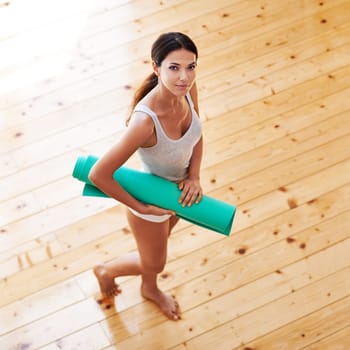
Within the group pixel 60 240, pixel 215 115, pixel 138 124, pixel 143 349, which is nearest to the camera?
pixel 138 124

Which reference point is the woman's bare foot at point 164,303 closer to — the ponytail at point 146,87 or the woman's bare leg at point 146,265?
the woman's bare leg at point 146,265

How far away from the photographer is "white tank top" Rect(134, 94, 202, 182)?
1.84 meters

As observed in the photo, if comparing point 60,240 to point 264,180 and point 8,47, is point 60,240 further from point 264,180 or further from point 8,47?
point 8,47

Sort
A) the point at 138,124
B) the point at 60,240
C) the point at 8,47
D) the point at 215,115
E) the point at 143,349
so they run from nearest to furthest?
the point at 138,124, the point at 143,349, the point at 60,240, the point at 215,115, the point at 8,47

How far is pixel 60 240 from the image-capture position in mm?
2730

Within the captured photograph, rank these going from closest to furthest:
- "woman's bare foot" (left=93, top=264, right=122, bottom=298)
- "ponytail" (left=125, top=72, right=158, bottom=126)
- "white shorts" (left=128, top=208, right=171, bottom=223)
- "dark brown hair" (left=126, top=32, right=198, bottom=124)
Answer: "dark brown hair" (left=126, top=32, right=198, bottom=124) < "ponytail" (left=125, top=72, right=158, bottom=126) < "white shorts" (left=128, top=208, right=171, bottom=223) < "woman's bare foot" (left=93, top=264, right=122, bottom=298)

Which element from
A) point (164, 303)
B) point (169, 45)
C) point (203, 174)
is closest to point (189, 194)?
point (169, 45)


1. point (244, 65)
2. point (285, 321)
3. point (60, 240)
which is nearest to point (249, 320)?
point (285, 321)

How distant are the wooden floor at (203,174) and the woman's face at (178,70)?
103 cm

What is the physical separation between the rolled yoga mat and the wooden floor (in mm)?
691

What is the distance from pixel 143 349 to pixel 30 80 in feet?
4.61

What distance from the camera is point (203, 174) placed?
2893mm

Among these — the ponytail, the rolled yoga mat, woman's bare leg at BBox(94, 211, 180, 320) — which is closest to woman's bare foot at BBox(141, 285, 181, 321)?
woman's bare leg at BBox(94, 211, 180, 320)

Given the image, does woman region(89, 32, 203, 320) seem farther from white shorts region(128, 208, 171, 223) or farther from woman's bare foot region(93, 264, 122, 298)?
woman's bare foot region(93, 264, 122, 298)
